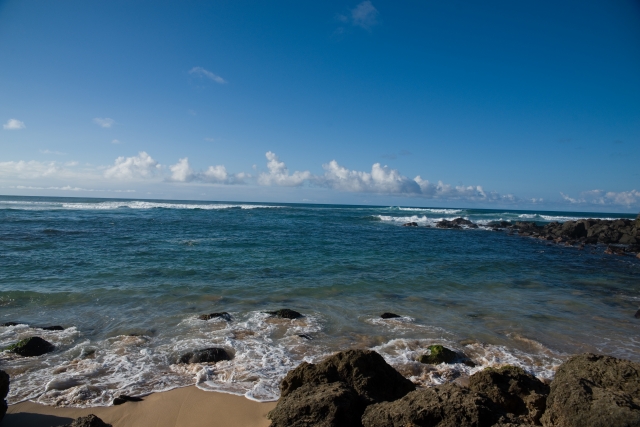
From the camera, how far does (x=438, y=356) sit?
680 cm

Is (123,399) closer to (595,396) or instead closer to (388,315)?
(595,396)

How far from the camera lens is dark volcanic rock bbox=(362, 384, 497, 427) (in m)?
3.34

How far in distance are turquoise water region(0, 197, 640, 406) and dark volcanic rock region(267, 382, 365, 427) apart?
69.8 inches

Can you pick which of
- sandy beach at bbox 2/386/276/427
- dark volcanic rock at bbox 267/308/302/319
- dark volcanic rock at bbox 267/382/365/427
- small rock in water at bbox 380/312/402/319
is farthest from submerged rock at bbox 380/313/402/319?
dark volcanic rock at bbox 267/382/365/427

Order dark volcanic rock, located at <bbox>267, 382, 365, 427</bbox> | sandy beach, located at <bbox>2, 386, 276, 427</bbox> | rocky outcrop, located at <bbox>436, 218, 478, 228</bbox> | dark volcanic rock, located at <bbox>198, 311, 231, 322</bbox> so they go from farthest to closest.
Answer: rocky outcrop, located at <bbox>436, 218, 478, 228</bbox> < dark volcanic rock, located at <bbox>198, 311, 231, 322</bbox> < sandy beach, located at <bbox>2, 386, 276, 427</bbox> < dark volcanic rock, located at <bbox>267, 382, 365, 427</bbox>

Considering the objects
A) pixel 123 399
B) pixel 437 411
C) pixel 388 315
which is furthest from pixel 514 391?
pixel 123 399

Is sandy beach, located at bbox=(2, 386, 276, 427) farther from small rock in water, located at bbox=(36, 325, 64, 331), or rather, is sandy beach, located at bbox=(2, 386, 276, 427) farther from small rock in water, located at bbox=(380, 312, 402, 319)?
small rock in water, located at bbox=(380, 312, 402, 319)

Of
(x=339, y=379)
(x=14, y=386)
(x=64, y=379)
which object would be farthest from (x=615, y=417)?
(x=14, y=386)

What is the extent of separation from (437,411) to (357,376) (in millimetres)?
1332

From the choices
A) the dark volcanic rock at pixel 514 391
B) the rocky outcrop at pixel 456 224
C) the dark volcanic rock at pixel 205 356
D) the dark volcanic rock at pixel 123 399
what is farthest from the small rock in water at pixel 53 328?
the rocky outcrop at pixel 456 224

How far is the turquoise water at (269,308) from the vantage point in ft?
20.8

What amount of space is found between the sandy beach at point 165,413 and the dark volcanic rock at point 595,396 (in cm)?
367

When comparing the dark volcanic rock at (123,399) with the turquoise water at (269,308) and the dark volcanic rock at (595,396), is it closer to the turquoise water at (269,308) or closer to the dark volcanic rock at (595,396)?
the turquoise water at (269,308)

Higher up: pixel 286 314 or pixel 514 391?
pixel 514 391
